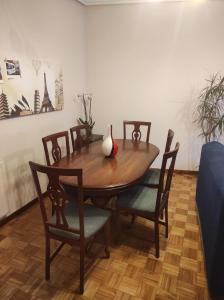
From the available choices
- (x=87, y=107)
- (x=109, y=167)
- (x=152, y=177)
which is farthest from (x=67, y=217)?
(x=87, y=107)

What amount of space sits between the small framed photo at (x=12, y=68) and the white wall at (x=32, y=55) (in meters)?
0.06

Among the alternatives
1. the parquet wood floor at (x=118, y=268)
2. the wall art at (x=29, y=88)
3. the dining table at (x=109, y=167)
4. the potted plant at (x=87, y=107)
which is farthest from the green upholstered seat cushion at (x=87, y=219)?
the potted plant at (x=87, y=107)

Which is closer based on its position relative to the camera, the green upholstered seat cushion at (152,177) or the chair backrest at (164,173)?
the chair backrest at (164,173)

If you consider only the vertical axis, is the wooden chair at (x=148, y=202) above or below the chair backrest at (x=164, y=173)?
below

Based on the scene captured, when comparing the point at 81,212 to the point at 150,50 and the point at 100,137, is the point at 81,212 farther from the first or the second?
the point at 150,50

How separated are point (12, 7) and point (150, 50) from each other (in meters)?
2.05

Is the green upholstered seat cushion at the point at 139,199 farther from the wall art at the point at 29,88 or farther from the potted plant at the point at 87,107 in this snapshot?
the potted plant at the point at 87,107

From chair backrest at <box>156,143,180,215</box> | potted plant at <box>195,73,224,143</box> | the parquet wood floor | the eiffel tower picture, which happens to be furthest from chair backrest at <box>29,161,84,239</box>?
potted plant at <box>195,73,224,143</box>

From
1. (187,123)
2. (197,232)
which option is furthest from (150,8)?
(197,232)

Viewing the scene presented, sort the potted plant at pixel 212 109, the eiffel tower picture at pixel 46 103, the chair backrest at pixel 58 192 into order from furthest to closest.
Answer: the potted plant at pixel 212 109
the eiffel tower picture at pixel 46 103
the chair backrest at pixel 58 192

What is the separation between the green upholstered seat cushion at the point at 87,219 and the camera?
1.64 m

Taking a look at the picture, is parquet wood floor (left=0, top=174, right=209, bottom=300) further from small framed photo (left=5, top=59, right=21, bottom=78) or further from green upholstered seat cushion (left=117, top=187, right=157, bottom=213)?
small framed photo (left=5, top=59, right=21, bottom=78)

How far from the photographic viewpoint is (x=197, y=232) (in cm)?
234

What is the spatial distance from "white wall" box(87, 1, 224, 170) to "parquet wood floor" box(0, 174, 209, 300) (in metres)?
1.85
